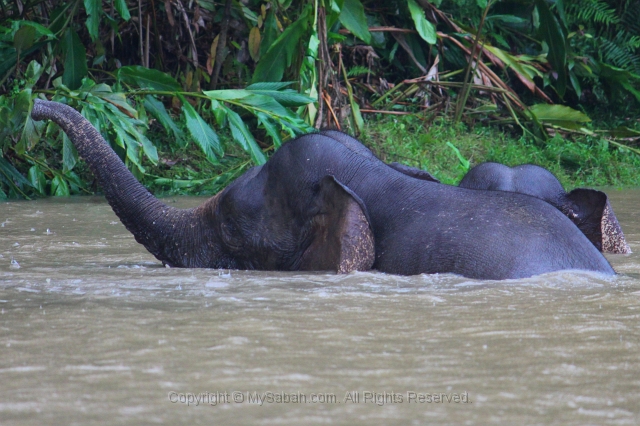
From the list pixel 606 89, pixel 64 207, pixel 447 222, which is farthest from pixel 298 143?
pixel 606 89

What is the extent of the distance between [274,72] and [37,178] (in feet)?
8.10

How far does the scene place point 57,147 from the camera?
9305 millimetres

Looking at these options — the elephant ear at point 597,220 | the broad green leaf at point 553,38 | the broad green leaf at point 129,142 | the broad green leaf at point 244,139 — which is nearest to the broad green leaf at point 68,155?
the broad green leaf at point 129,142

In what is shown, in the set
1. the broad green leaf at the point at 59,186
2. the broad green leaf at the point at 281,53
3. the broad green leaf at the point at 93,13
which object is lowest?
the broad green leaf at the point at 59,186

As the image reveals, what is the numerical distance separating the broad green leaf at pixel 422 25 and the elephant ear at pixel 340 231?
6882mm

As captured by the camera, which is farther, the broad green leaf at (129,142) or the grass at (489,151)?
the grass at (489,151)

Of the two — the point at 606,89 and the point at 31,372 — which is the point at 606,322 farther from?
the point at 606,89

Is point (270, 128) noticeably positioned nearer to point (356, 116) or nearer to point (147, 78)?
point (147, 78)

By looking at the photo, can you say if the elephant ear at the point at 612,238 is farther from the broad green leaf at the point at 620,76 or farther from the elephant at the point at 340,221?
the broad green leaf at the point at 620,76

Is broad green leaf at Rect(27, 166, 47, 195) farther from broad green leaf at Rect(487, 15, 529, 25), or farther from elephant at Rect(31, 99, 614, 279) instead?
broad green leaf at Rect(487, 15, 529, 25)

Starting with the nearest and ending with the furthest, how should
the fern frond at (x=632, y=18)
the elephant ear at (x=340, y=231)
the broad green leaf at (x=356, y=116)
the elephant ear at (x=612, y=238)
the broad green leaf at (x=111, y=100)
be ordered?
the elephant ear at (x=340, y=231) → the elephant ear at (x=612, y=238) → the broad green leaf at (x=111, y=100) → the broad green leaf at (x=356, y=116) → the fern frond at (x=632, y=18)

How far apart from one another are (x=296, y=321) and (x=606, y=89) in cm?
1100

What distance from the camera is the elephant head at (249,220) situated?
13.3ft

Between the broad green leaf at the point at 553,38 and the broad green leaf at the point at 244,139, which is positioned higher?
the broad green leaf at the point at 553,38
